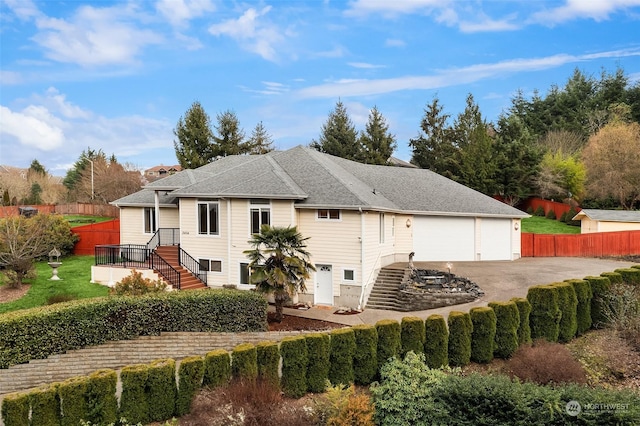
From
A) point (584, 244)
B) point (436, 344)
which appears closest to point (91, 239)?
point (436, 344)

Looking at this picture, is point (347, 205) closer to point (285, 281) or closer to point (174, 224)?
point (285, 281)

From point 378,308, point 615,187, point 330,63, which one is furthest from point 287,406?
point 615,187

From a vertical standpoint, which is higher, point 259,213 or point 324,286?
point 259,213

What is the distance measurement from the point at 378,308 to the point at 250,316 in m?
6.12

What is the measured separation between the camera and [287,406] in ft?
34.0

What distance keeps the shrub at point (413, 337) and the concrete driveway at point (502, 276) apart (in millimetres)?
4715

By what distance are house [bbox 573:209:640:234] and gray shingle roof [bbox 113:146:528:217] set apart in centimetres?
1034

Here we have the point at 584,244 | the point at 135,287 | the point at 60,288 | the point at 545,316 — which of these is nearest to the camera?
the point at 545,316

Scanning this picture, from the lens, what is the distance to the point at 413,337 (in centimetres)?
1277

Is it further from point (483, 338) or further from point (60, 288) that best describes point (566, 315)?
point (60, 288)

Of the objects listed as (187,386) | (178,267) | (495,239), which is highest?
(495,239)

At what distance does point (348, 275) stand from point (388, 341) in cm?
736

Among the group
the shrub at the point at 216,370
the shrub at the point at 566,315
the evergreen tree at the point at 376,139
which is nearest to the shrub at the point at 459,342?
the shrub at the point at 566,315

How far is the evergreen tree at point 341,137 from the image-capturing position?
52.2 m
